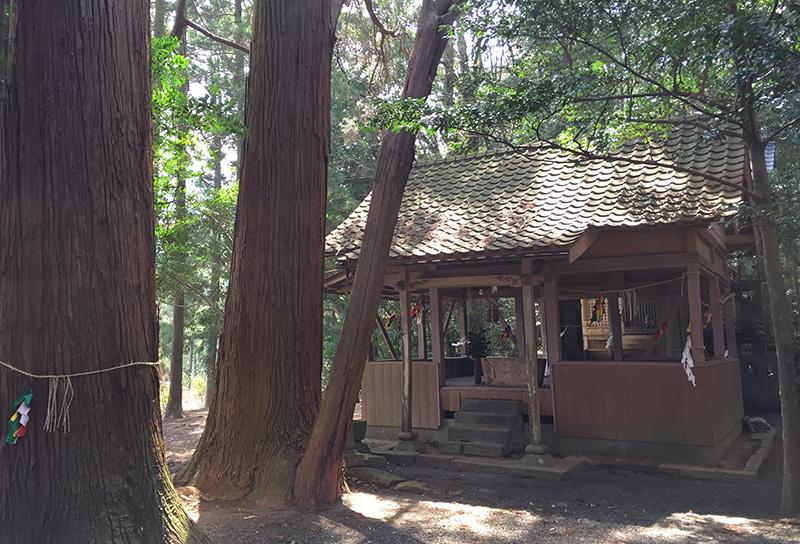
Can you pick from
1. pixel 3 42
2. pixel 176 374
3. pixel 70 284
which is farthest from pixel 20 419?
pixel 176 374

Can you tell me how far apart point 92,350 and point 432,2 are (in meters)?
5.68

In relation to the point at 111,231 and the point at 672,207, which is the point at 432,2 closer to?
the point at 672,207

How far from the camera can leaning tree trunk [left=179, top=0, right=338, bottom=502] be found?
19.1 ft

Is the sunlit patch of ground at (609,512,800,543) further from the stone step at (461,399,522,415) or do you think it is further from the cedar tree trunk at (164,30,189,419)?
the cedar tree trunk at (164,30,189,419)

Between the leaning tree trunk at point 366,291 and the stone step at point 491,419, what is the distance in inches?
190

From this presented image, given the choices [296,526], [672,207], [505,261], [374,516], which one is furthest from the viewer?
[505,261]

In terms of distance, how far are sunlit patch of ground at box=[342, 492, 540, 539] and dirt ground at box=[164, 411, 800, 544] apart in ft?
0.03

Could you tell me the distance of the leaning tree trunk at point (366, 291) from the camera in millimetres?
5730

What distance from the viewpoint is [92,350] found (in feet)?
11.6

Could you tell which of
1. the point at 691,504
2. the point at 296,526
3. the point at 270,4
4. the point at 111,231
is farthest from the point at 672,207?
the point at 111,231

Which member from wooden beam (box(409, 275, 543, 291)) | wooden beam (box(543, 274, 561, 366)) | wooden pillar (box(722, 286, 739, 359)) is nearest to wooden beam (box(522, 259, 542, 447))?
wooden beam (box(409, 275, 543, 291))

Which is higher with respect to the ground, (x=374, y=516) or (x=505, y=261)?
(x=505, y=261)

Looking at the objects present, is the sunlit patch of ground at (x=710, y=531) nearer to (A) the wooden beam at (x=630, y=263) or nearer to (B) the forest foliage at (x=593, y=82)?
(B) the forest foliage at (x=593, y=82)

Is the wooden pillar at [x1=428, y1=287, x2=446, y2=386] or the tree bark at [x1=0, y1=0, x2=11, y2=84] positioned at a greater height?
the tree bark at [x1=0, y1=0, x2=11, y2=84]
